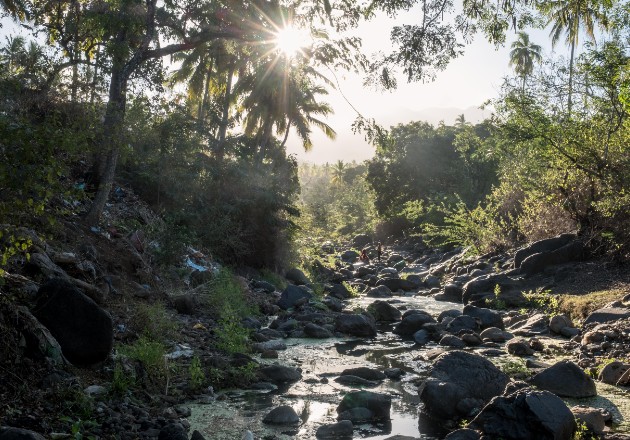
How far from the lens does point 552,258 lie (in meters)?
17.6

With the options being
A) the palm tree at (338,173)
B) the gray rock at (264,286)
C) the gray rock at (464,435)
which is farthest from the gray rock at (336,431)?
the palm tree at (338,173)

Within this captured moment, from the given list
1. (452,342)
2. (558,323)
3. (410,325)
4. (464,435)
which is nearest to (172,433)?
(464,435)

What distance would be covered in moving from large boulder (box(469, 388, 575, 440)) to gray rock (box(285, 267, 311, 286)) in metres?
15.2

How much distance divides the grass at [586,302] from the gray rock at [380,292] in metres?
7.64

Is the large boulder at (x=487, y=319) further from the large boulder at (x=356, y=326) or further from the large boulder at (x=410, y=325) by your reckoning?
the large boulder at (x=356, y=326)

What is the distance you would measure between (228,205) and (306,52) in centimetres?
858

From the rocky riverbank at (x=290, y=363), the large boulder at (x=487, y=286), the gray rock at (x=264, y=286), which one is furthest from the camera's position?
the gray rock at (x=264, y=286)

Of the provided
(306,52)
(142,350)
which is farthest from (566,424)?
(306,52)

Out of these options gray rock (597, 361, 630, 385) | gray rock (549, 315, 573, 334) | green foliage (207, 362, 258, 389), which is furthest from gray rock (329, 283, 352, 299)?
gray rock (597, 361, 630, 385)

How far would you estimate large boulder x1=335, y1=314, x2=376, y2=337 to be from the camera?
1340cm

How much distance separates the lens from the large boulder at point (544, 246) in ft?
59.7

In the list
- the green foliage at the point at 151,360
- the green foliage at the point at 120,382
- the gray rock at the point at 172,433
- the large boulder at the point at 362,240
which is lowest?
the gray rock at the point at 172,433

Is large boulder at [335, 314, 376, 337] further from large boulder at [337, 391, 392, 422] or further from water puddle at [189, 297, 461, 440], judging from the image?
large boulder at [337, 391, 392, 422]

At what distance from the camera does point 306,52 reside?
455 inches
